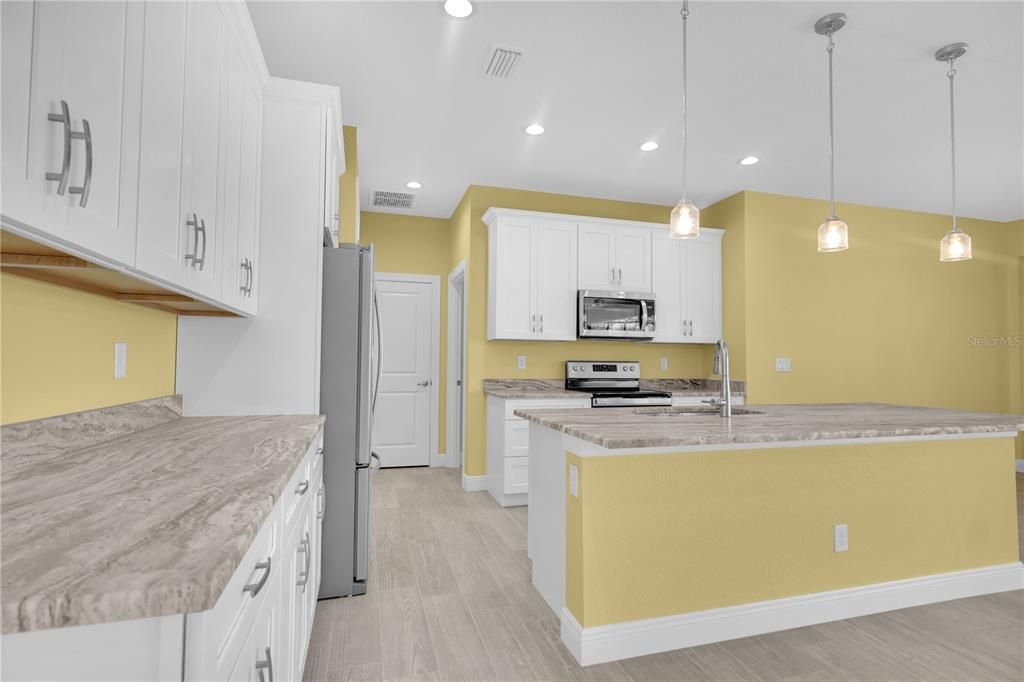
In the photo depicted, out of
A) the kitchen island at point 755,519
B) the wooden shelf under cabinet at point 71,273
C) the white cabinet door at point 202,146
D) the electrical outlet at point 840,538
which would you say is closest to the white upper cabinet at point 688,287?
the kitchen island at point 755,519

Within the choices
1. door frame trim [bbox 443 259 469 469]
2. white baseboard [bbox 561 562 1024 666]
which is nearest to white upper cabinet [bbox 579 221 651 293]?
door frame trim [bbox 443 259 469 469]

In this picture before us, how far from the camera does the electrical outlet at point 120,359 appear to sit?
167 centimetres

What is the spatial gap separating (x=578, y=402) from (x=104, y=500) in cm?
346

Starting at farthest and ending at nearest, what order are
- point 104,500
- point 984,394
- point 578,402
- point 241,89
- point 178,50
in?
point 984,394 < point 578,402 < point 241,89 < point 178,50 < point 104,500

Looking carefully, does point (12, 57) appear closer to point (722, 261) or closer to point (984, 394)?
point (722, 261)

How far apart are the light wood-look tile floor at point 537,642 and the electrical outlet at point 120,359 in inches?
49.8

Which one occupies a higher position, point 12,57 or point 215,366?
point 12,57

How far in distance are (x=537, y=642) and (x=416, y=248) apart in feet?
14.1

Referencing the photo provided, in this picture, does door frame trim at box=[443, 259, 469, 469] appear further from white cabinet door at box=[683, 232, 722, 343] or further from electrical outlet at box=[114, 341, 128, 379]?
electrical outlet at box=[114, 341, 128, 379]

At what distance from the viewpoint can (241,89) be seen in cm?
199

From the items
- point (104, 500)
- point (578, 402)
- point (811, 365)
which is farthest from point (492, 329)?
point (104, 500)

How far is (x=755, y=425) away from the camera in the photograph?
83.4 inches

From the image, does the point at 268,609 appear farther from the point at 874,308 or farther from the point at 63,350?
the point at 874,308

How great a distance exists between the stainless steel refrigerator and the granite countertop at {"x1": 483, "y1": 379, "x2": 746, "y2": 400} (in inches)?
68.1
